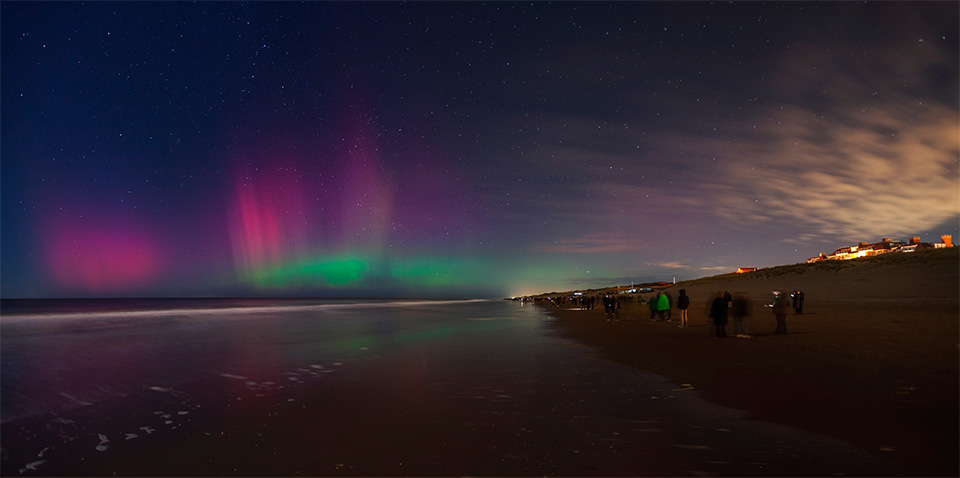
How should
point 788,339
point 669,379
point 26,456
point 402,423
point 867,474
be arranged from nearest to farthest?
point 867,474, point 26,456, point 402,423, point 669,379, point 788,339

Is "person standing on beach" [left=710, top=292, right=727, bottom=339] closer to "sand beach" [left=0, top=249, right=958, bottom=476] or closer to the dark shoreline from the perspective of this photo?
the dark shoreline

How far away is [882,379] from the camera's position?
10828 millimetres

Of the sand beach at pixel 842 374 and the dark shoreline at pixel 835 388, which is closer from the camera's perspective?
the dark shoreline at pixel 835 388

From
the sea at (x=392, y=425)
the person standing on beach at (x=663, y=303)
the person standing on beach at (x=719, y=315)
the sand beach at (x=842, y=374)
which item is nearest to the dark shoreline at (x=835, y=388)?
the sand beach at (x=842, y=374)

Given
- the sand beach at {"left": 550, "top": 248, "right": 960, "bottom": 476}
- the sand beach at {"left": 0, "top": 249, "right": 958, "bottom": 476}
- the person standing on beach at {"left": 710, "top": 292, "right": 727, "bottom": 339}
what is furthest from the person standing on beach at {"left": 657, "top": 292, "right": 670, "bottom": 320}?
the sand beach at {"left": 0, "top": 249, "right": 958, "bottom": 476}

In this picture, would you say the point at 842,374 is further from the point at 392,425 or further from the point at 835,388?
the point at 392,425

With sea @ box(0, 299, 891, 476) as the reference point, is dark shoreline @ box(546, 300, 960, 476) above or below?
below

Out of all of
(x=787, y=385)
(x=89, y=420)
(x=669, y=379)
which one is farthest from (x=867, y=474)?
A: (x=89, y=420)

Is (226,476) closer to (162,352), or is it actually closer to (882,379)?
(882,379)

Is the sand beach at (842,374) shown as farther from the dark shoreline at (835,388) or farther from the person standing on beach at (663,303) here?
the person standing on beach at (663,303)

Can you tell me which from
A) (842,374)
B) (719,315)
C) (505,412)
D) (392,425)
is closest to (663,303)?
(719,315)

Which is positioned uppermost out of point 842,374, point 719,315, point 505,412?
point 719,315

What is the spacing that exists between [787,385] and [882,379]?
7.11ft

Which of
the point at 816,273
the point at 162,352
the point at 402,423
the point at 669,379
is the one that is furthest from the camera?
the point at 816,273
